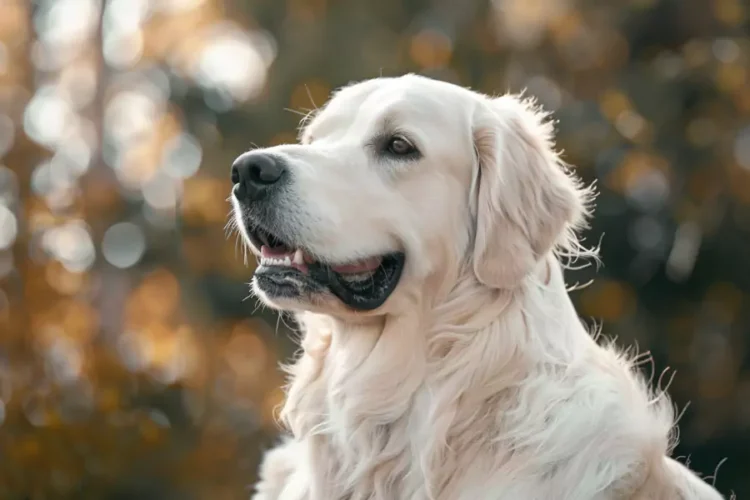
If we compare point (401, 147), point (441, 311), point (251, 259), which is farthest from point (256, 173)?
point (251, 259)

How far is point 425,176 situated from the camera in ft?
9.41

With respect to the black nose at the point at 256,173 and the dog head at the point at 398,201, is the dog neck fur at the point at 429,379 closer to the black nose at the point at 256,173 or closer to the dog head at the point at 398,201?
the dog head at the point at 398,201

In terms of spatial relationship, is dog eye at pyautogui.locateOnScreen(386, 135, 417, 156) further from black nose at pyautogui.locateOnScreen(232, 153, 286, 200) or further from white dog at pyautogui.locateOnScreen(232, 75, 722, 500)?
black nose at pyautogui.locateOnScreen(232, 153, 286, 200)

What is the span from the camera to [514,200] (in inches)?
113

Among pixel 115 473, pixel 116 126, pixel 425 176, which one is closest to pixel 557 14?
pixel 115 473

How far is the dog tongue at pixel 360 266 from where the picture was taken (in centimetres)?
276

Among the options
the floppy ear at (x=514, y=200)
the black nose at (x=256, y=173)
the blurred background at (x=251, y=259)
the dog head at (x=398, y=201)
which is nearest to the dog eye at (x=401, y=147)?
the dog head at (x=398, y=201)

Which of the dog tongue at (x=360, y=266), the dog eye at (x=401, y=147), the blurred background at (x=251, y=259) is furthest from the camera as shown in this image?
the blurred background at (x=251, y=259)

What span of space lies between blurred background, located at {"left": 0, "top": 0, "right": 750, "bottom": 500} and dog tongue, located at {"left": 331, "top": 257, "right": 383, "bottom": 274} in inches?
131

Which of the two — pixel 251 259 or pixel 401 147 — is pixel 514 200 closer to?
pixel 401 147

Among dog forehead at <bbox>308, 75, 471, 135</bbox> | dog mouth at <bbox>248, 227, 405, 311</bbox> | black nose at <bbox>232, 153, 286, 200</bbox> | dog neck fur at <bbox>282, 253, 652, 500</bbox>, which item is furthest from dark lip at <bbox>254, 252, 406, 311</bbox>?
dog forehead at <bbox>308, 75, 471, 135</bbox>

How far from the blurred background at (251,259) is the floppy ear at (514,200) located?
3.56 metres

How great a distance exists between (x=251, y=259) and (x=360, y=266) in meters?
5.98

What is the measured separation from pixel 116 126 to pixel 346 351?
11.3 metres
